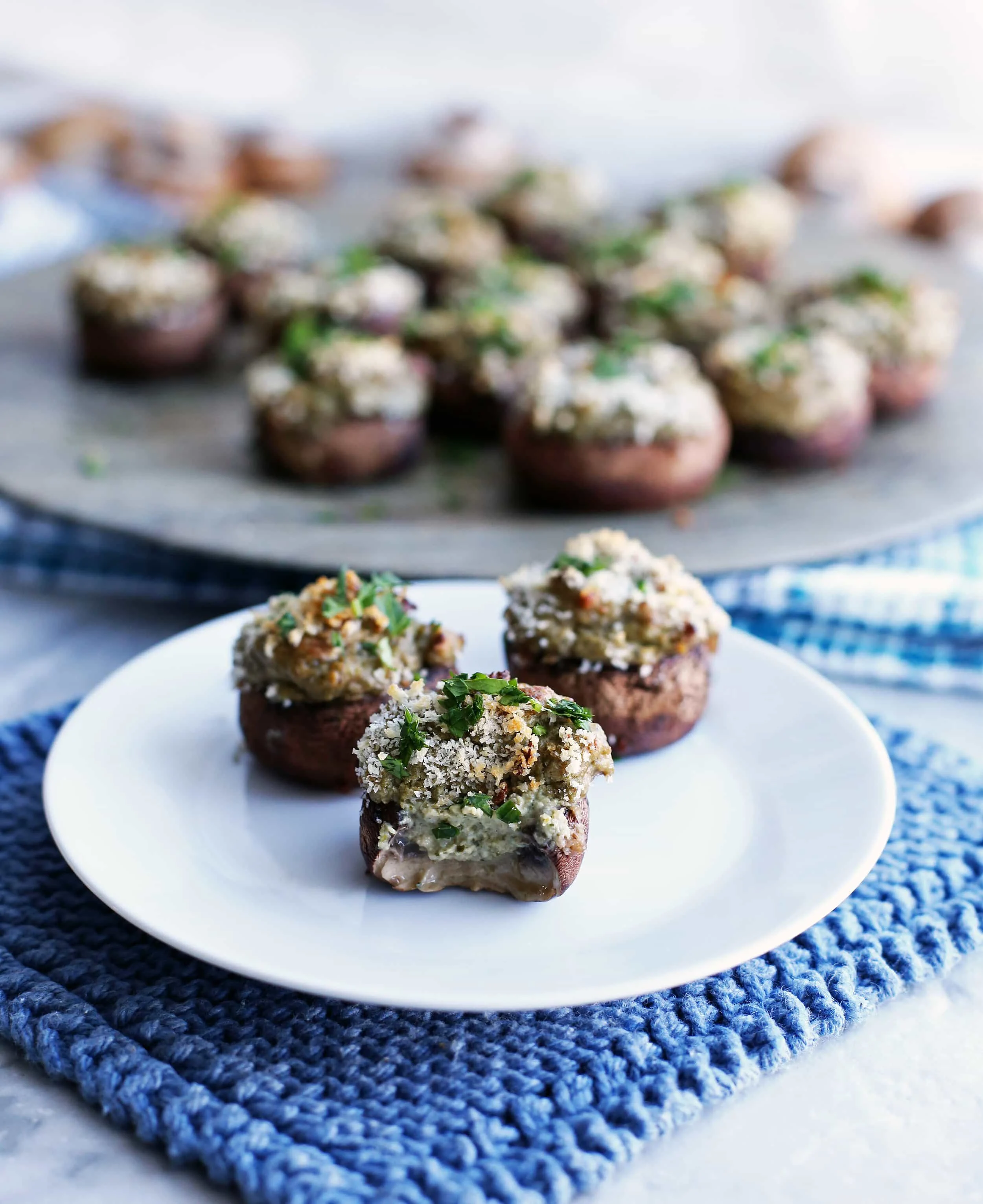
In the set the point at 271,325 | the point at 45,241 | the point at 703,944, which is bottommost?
the point at 45,241

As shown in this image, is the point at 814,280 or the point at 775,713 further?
the point at 814,280

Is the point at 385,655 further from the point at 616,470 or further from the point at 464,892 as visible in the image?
the point at 616,470

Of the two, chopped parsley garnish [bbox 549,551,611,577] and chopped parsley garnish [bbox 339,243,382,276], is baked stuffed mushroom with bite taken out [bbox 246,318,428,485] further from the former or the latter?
chopped parsley garnish [bbox 549,551,611,577]

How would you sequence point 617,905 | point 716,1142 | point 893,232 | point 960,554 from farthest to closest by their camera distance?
1. point 893,232
2. point 960,554
3. point 617,905
4. point 716,1142

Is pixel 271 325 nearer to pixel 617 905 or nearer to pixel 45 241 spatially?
pixel 45 241

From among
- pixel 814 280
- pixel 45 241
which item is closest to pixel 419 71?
pixel 45 241
